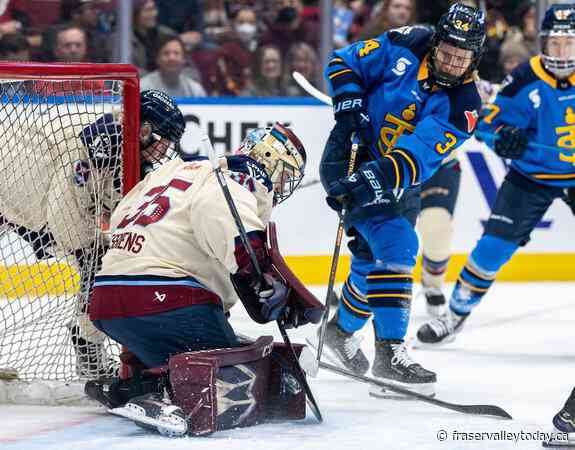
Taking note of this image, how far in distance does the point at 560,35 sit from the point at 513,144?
0.41 meters

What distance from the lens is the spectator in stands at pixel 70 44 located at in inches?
221

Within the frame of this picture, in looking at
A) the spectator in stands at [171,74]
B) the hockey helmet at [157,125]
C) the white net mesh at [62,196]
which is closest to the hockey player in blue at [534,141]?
the hockey helmet at [157,125]

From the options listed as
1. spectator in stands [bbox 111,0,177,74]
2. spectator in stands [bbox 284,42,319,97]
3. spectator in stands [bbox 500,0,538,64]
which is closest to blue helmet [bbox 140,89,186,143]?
spectator in stands [bbox 111,0,177,74]

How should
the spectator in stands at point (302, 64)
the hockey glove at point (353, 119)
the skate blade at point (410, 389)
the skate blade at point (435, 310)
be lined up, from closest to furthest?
the skate blade at point (410, 389)
the hockey glove at point (353, 119)
the skate blade at point (435, 310)
the spectator in stands at point (302, 64)

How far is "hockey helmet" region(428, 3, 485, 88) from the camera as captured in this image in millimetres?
3600

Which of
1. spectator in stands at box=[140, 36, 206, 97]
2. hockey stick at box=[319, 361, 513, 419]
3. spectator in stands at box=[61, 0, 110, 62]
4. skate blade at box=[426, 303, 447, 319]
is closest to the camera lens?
hockey stick at box=[319, 361, 513, 419]

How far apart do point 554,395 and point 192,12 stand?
2.89 meters

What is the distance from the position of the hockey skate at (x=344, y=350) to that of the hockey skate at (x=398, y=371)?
8.8 inches

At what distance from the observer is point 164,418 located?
2922 mm

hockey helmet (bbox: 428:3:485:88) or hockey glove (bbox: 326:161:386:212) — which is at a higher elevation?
hockey helmet (bbox: 428:3:485:88)

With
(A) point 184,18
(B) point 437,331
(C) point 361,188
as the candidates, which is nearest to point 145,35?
(A) point 184,18

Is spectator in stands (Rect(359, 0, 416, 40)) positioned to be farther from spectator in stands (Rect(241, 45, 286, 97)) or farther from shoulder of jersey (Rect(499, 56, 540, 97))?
shoulder of jersey (Rect(499, 56, 540, 97))

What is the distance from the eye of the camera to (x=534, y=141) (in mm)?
4535

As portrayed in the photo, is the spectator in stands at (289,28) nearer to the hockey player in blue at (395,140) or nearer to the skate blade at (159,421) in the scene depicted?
the hockey player in blue at (395,140)
